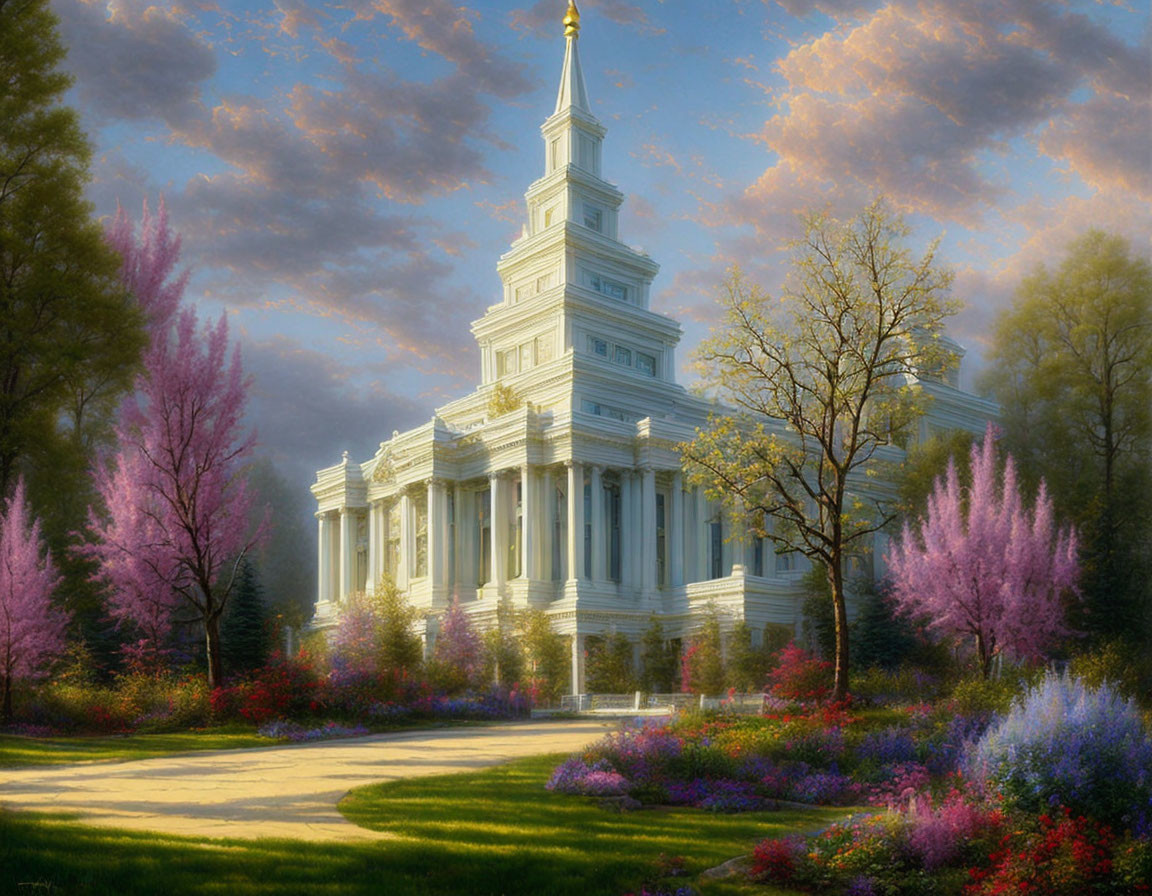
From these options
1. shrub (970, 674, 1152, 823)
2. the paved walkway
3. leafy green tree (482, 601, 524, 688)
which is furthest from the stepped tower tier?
shrub (970, 674, 1152, 823)

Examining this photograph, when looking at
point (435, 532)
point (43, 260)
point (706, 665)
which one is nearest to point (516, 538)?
point (435, 532)

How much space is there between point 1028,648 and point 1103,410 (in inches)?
543

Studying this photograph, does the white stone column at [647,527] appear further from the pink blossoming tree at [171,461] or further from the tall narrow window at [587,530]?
the pink blossoming tree at [171,461]

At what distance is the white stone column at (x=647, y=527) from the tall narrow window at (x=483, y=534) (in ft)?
28.4

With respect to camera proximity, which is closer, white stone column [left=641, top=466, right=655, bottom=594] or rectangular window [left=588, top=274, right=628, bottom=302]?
white stone column [left=641, top=466, right=655, bottom=594]

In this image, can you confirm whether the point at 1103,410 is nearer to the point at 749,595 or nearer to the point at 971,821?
the point at 749,595

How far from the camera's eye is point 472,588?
57906 millimetres

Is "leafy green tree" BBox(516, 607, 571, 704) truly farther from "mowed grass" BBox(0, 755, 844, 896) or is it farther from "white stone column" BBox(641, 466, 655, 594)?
"mowed grass" BBox(0, 755, 844, 896)

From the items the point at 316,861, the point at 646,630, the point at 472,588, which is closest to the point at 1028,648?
the point at 646,630

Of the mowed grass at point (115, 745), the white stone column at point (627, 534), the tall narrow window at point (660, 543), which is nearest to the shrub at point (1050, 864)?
the mowed grass at point (115, 745)

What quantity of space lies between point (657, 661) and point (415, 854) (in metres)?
38.4

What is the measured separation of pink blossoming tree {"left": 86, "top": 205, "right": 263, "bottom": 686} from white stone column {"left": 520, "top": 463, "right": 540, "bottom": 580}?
25.4 meters

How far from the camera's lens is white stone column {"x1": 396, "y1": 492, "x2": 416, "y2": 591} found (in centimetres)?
6084

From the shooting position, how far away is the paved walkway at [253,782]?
45.3ft
